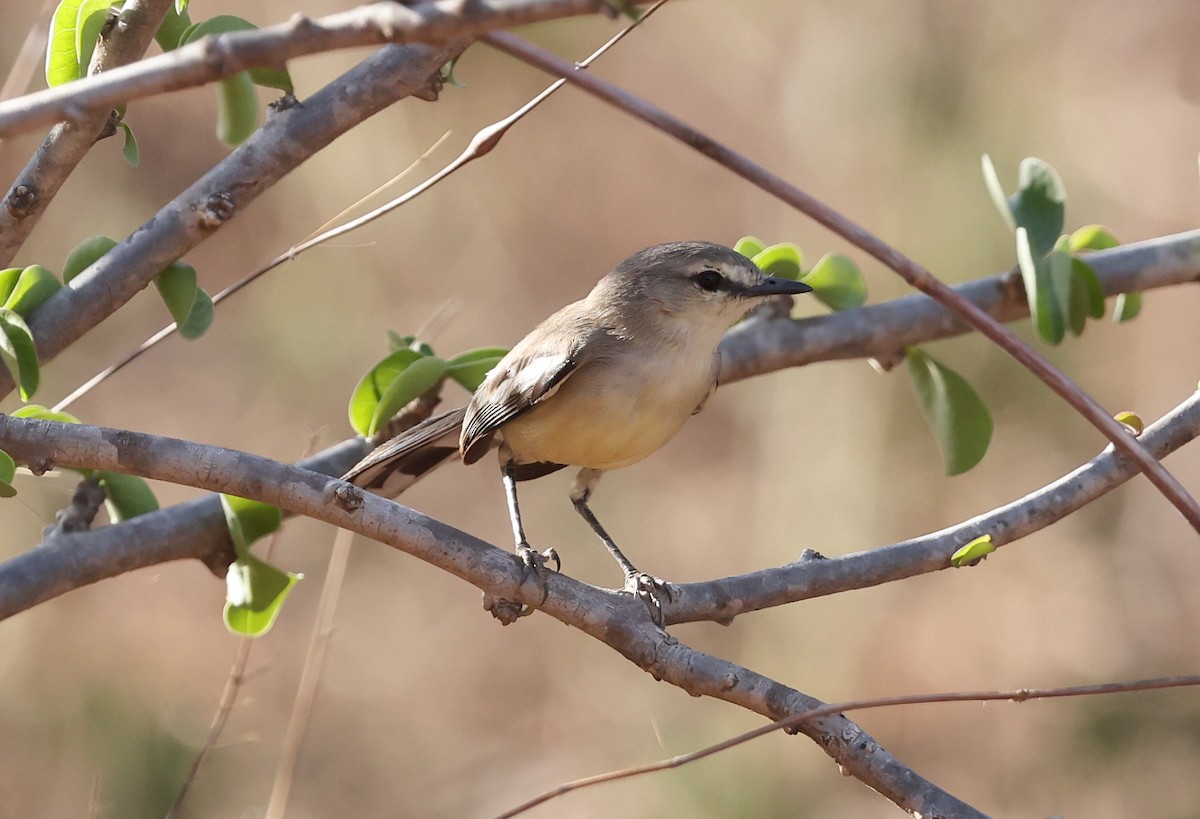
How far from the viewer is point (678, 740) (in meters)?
5.99

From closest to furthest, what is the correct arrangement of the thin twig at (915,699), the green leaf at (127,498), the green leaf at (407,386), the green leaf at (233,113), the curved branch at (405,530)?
the green leaf at (233,113)
the thin twig at (915,699)
the curved branch at (405,530)
the green leaf at (127,498)
the green leaf at (407,386)

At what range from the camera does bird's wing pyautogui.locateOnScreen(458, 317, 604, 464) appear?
3428mm

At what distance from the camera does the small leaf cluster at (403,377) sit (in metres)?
3.08

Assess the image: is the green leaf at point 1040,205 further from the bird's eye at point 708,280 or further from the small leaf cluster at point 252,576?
the small leaf cluster at point 252,576

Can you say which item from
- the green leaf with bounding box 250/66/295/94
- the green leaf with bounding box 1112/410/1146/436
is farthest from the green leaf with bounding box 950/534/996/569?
the green leaf with bounding box 250/66/295/94

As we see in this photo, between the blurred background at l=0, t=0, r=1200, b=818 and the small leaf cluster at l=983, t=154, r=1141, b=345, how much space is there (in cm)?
331

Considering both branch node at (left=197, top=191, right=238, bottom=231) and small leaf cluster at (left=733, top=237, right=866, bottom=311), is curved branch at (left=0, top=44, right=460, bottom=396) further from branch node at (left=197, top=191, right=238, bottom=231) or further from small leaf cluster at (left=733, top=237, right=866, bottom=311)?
small leaf cluster at (left=733, top=237, right=866, bottom=311)

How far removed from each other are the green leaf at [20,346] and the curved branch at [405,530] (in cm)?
21

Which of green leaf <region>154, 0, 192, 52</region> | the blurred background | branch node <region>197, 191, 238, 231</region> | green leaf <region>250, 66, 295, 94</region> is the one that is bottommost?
the blurred background

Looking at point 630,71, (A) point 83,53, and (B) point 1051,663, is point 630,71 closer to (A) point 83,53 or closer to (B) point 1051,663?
(B) point 1051,663

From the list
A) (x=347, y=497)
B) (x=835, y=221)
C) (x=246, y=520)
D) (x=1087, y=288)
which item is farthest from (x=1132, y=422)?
(x=246, y=520)

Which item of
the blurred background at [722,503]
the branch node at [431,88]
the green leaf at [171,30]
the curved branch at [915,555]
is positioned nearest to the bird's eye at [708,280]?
the branch node at [431,88]

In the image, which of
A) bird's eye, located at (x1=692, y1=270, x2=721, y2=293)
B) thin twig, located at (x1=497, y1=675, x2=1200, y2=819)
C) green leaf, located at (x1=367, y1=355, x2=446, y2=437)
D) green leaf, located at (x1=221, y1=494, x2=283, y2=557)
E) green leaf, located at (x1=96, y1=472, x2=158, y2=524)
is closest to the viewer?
thin twig, located at (x1=497, y1=675, x2=1200, y2=819)

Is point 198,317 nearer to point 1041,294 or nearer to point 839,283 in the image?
point 839,283
